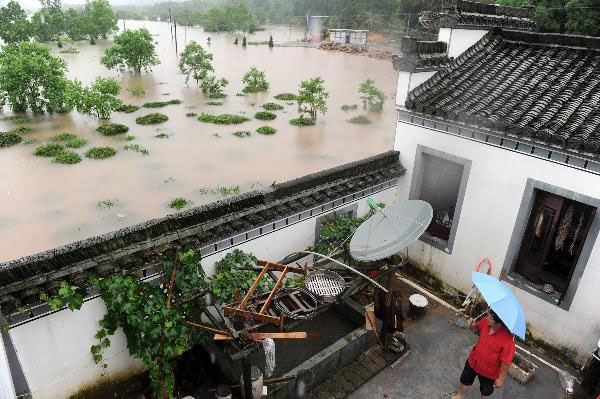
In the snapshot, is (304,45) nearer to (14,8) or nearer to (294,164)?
(14,8)

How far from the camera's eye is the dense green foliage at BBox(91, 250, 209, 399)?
540 cm

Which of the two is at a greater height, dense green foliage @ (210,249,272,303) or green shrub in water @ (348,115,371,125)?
dense green foliage @ (210,249,272,303)

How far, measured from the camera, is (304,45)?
5262 centimetres

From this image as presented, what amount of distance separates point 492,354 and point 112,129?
19.7 meters

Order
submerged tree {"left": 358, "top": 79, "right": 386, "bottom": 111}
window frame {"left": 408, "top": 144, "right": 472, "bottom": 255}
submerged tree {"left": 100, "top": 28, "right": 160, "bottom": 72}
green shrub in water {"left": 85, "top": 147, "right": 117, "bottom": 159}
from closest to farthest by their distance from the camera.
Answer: window frame {"left": 408, "top": 144, "right": 472, "bottom": 255}, green shrub in water {"left": 85, "top": 147, "right": 117, "bottom": 159}, submerged tree {"left": 358, "top": 79, "right": 386, "bottom": 111}, submerged tree {"left": 100, "top": 28, "right": 160, "bottom": 72}

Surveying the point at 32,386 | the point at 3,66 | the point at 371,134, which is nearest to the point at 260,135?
the point at 371,134

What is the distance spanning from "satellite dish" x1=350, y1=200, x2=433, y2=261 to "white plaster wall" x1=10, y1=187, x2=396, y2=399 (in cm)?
251

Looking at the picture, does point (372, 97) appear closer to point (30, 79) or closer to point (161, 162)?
point (161, 162)

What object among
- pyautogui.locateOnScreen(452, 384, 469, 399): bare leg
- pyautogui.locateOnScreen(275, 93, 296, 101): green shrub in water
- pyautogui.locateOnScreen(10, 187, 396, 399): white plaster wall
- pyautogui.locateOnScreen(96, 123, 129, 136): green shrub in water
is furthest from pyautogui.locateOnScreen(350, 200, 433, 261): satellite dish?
pyautogui.locateOnScreen(275, 93, 296, 101): green shrub in water

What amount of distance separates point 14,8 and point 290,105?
3959cm

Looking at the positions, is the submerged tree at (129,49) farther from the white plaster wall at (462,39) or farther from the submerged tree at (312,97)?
the white plaster wall at (462,39)

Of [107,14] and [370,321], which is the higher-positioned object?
[107,14]

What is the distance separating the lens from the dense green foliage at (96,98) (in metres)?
21.7

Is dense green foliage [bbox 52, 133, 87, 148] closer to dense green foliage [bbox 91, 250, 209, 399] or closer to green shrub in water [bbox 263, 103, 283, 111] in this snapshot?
green shrub in water [bbox 263, 103, 283, 111]
